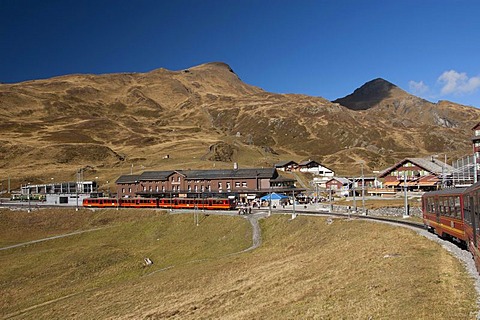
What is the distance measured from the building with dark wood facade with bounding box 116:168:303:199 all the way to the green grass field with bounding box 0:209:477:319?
104ft

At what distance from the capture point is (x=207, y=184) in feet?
385

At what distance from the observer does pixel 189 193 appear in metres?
116

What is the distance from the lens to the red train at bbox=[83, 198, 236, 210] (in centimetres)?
9494

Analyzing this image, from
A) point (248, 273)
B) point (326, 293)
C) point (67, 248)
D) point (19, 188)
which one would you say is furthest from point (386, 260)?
point (19, 188)

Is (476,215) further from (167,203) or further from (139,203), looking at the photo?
(139,203)

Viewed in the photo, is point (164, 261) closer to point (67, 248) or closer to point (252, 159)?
point (67, 248)

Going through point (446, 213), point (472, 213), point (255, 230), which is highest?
point (472, 213)

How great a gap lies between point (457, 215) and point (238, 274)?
58.4 ft

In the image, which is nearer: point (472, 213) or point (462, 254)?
point (472, 213)

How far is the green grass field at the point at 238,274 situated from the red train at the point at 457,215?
169cm

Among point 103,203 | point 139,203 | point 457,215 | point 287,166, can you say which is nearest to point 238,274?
point 457,215

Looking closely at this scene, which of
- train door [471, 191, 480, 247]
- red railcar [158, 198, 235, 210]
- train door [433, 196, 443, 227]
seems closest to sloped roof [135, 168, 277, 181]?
red railcar [158, 198, 235, 210]

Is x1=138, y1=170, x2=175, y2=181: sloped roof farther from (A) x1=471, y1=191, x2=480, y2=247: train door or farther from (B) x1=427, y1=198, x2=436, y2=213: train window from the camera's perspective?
(A) x1=471, y1=191, x2=480, y2=247: train door

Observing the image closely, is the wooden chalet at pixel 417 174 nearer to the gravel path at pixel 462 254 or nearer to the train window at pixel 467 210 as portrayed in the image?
the gravel path at pixel 462 254
